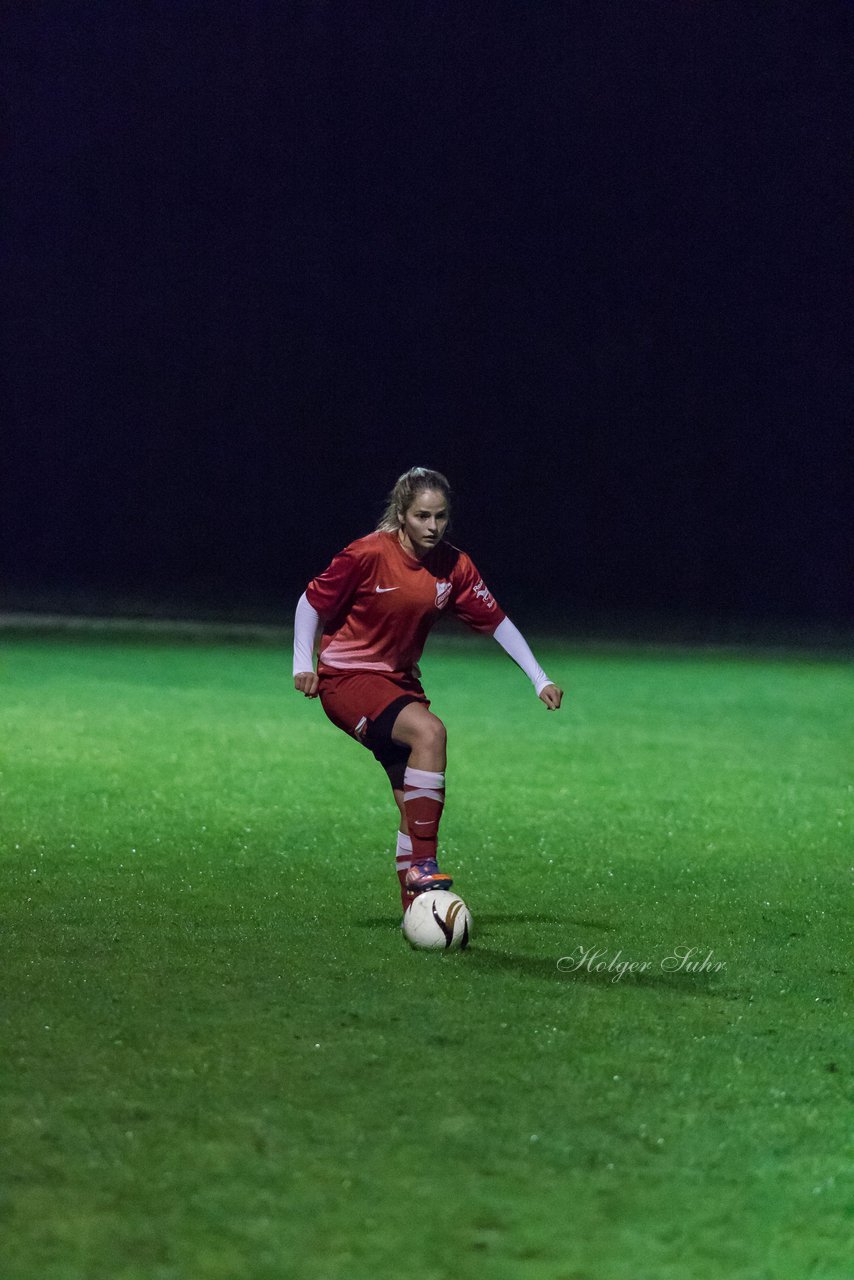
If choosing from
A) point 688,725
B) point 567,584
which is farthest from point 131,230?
point 688,725

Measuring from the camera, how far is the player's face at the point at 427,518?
19.0ft

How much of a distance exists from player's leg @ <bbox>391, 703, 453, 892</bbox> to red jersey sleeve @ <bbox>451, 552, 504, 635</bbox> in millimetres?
474

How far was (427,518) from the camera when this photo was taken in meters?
5.81

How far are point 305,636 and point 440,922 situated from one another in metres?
1.09

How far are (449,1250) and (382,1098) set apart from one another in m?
0.91

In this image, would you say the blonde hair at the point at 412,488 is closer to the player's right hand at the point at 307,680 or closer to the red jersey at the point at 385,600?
the red jersey at the point at 385,600

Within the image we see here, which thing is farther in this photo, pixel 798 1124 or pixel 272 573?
pixel 272 573

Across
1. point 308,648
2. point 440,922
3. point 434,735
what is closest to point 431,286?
point 308,648

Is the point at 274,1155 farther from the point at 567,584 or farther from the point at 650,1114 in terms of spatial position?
the point at 567,584

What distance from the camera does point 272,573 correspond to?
25844 mm

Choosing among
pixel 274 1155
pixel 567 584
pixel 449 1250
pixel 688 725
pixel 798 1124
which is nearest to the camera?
pixel 449 1250

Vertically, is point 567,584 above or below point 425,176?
below

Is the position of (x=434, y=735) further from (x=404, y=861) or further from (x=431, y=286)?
(x=431, y=286)

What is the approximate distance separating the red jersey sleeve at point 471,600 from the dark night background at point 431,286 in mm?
19501
